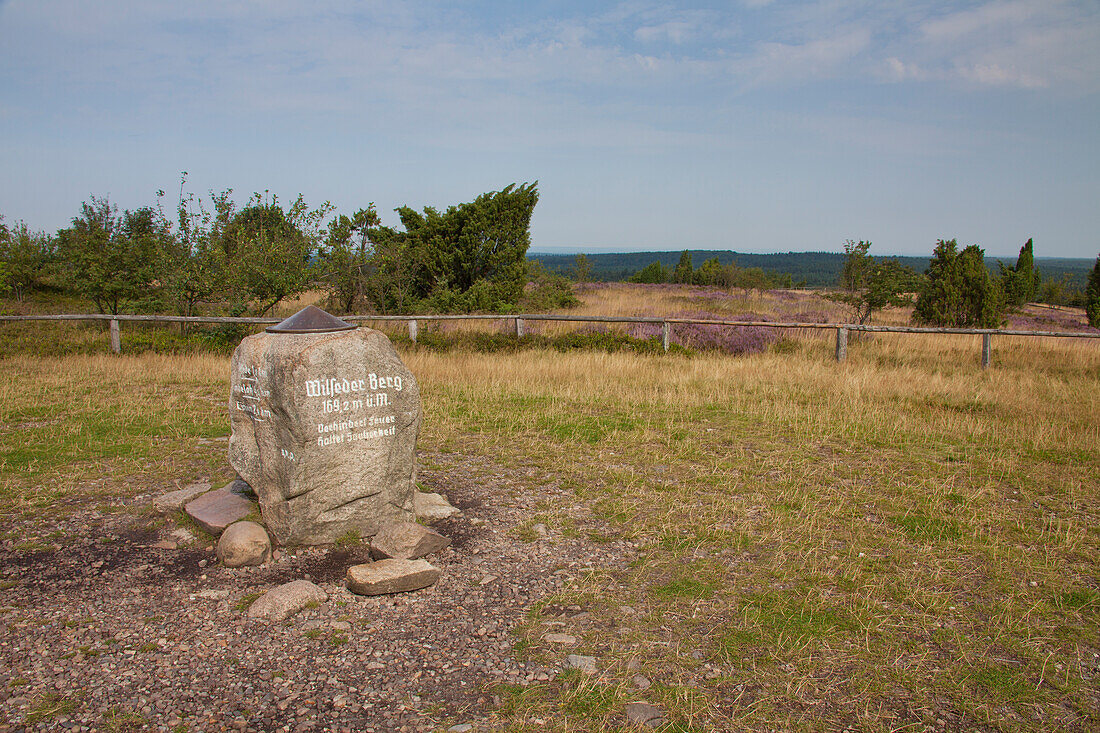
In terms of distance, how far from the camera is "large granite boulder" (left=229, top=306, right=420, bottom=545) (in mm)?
4887

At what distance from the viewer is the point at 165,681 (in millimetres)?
3420

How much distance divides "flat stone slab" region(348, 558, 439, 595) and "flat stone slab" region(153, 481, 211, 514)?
2.14m

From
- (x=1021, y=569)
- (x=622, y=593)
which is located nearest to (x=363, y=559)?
(x=622, y=593)

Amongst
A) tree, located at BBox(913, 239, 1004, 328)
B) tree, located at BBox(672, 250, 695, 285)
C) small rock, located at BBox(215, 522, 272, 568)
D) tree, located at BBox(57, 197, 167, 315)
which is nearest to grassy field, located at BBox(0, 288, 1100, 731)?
small rock, located at BBox(215, 522, 272, 568)

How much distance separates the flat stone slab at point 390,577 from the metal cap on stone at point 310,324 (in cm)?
176

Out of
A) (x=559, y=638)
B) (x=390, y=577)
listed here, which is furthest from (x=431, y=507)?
(x=559, y=638)

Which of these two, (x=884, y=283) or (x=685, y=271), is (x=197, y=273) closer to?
(x=884, y=283)

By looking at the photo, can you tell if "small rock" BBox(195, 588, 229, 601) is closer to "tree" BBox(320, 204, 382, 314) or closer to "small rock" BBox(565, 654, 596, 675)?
"small rock" BBox(565, 654, 596, 675)

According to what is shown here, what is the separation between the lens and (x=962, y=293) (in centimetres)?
2030

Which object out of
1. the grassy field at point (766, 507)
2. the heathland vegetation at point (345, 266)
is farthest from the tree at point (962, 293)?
the grassy field at point (766, 507)

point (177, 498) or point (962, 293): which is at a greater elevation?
point (962, 293)

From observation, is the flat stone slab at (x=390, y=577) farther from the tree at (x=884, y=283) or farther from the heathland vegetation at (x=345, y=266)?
the tree at (x=884, y=283)

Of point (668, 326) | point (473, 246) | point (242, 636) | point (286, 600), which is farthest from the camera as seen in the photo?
point (473, 246)

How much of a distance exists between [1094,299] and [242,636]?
3489cm
